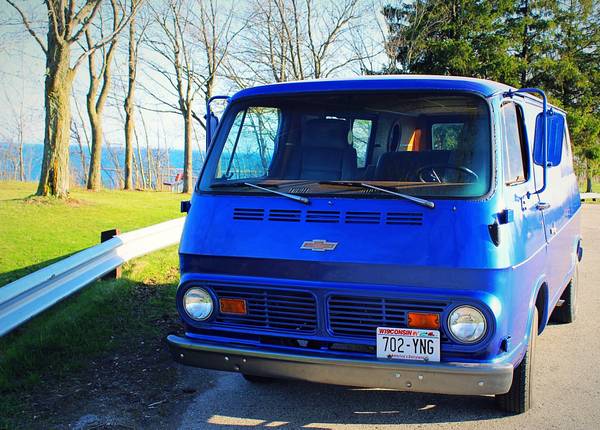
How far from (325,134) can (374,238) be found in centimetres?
120

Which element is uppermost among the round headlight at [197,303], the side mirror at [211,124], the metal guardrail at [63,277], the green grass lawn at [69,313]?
the side mirror at [211,124]

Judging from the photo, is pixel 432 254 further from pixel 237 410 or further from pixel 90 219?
pixel 90 219

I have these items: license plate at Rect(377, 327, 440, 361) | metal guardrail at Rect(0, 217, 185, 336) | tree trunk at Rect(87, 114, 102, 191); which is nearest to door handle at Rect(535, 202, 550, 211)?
license plate at Rect(377, 327, 440, 361)

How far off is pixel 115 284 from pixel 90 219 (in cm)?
680

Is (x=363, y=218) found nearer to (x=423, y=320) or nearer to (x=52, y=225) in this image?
(x=423, y=320)

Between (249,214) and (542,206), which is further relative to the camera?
(542,206)

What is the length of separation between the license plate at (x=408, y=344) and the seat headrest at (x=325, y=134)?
1596mm

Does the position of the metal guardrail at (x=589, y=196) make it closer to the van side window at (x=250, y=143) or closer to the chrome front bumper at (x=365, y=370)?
the van side window at (x=250, y=143)

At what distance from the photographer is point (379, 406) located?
14.8 feet

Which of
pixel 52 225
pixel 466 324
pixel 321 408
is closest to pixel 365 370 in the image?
pixel 466 324

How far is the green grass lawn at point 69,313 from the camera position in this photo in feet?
16.3

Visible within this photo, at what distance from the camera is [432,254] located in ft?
12.3

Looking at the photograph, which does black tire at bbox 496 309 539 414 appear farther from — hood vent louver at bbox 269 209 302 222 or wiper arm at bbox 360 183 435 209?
hood vent louver at bbox 269 209 302 222

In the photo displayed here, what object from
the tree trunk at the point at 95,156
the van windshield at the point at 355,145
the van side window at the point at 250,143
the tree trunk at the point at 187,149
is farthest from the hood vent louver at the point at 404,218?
the tree trunk at the point at 187,149
